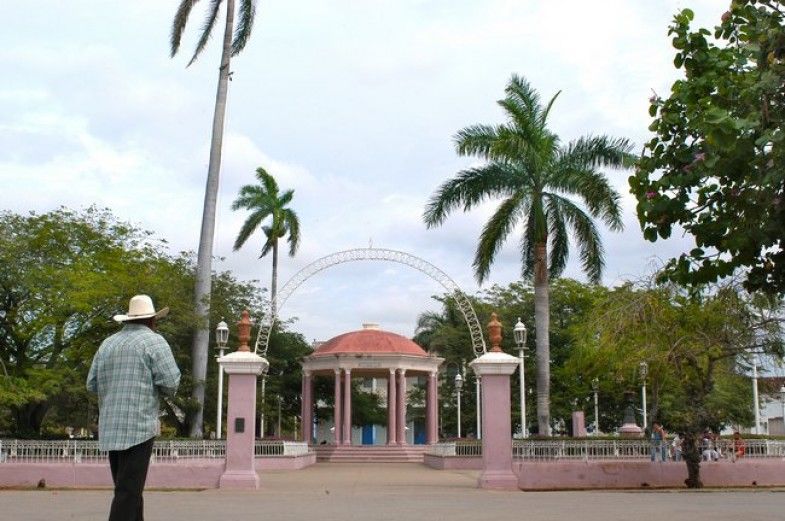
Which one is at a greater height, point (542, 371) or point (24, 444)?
point (542, 371)

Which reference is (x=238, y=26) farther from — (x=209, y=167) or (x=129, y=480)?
(x=129, y=480)

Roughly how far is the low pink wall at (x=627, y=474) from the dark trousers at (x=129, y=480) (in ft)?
39.0

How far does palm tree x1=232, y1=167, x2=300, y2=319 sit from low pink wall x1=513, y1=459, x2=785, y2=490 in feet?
93.1

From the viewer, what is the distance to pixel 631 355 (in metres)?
22.2

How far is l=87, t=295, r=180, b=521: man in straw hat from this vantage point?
6.64 m

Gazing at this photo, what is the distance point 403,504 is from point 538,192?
14.1m

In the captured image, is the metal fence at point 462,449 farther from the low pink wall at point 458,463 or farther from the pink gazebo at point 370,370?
the pink gazebo at point 370,370

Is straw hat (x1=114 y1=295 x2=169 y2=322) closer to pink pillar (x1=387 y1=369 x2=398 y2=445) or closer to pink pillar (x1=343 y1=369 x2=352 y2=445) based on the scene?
pink pillar (x1=343 y1=369 x2=352 y2=445)

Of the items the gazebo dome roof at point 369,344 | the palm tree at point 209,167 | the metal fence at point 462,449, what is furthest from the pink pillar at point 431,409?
the palm tree at point 209,167

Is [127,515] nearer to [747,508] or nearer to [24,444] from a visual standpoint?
[747,508]

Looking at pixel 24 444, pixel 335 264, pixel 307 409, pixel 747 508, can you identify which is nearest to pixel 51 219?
pixel 335 264

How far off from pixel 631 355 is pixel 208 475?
10635 mm

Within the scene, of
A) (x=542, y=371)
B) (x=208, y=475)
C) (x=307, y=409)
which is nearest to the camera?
(x=208, y=475)

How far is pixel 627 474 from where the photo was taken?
17844mm
